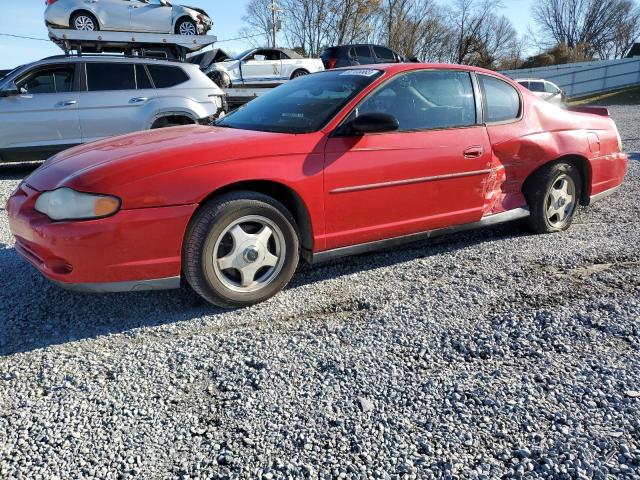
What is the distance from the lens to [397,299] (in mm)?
3062

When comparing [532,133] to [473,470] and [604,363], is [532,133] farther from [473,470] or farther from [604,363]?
[473,470]

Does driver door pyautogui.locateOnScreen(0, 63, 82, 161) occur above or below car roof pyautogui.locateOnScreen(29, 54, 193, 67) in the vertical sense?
below

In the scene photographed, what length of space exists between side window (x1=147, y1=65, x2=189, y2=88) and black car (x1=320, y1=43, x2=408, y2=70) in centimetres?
746

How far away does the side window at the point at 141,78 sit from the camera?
7.85 m

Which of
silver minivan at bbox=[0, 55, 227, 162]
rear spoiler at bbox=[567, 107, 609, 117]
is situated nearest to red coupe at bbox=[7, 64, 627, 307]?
rear spoiler at bbox=[567, 107, 609, 117]

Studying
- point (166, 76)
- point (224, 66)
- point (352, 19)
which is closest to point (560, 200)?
point (166, 76)

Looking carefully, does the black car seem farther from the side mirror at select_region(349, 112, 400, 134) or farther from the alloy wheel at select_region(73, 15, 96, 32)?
the side mirror at select_region(349, 112, 400, 134)

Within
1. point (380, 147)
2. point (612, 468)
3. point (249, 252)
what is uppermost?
point (380, 147)

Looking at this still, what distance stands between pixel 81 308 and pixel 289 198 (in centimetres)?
143

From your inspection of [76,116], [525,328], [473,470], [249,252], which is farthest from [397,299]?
[76,116]

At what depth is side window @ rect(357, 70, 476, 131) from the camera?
11.3ft

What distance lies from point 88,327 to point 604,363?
2683 mm

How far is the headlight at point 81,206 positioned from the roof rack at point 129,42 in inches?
334

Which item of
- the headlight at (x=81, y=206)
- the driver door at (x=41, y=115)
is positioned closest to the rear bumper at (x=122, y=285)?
the headlight at (x=81, y=206)
